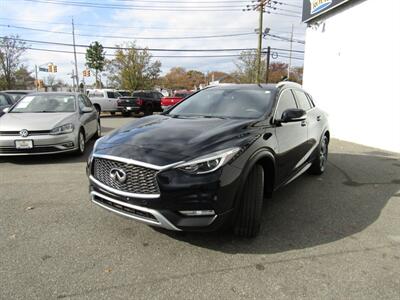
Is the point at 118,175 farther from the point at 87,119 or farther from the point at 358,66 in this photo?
the point at 358,66

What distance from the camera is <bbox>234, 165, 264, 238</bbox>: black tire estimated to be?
11.0ft

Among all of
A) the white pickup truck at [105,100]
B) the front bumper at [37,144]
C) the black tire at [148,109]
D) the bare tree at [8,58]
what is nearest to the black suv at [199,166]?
the front bumper at [37,144]

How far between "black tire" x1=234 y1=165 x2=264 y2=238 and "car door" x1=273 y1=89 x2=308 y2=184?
25.1 inches

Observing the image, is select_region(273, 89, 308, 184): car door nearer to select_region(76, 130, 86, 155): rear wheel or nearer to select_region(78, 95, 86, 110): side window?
select_region(76, 130, 86, 155): rear wheel

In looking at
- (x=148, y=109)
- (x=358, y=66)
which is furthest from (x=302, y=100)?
(x=148, y=109)

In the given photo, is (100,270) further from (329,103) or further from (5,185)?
(329,103)

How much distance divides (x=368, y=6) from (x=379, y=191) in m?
7.29

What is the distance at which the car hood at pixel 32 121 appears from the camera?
6.87m

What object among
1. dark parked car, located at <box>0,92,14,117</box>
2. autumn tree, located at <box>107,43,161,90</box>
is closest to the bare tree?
autumn tree, located at <box>107,43,161,90</box>

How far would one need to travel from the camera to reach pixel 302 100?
560cm

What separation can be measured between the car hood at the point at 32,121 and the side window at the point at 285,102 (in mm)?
4830

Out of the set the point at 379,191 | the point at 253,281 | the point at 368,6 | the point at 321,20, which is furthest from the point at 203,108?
the point at 321,20

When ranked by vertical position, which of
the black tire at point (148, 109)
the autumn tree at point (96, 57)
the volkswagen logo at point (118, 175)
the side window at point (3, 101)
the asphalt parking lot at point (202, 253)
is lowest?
the black tire at point (148, 109)

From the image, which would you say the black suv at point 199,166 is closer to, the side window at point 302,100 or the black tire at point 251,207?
the black tire at point 251,207
